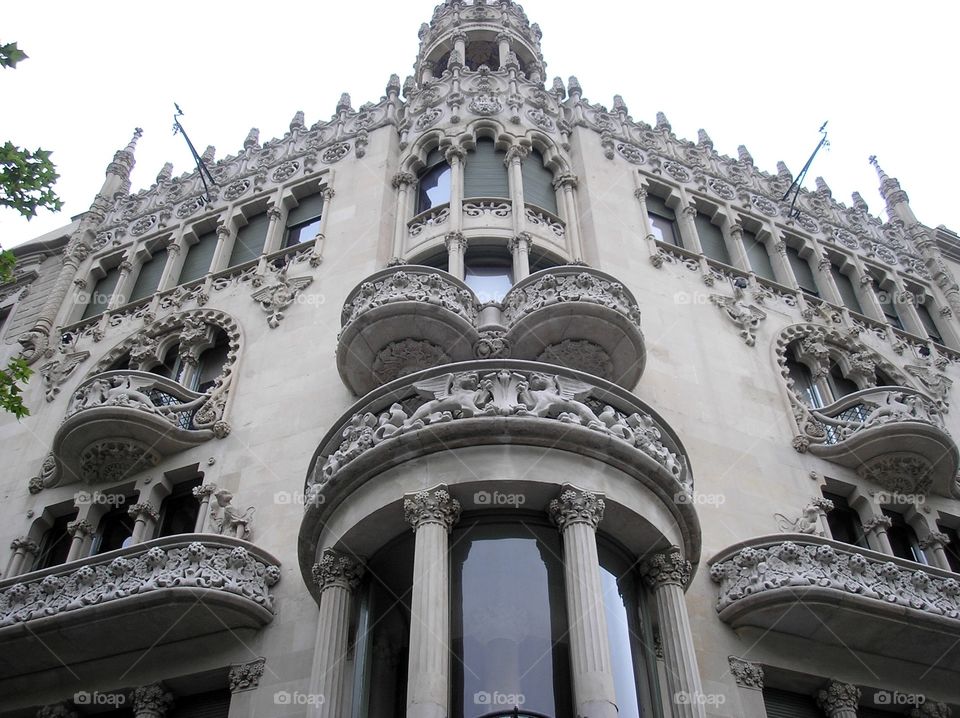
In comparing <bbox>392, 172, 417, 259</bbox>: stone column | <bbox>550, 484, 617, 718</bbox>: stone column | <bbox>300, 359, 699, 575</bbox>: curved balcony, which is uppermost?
<bbox>392, 172, 417, 259</bbox>: stone column

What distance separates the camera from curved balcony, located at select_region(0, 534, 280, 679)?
15250mm

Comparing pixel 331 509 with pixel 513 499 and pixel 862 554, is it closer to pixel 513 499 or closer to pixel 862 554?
pixel 513 499

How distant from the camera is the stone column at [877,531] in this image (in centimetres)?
1862

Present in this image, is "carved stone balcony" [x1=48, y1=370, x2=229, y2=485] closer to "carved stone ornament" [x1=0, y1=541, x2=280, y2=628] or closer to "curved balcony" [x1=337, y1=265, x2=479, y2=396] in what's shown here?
"curved balcony" [x1=337, y1=265, x2=479, y2=396]

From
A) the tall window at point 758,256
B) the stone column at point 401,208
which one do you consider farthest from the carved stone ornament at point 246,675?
the tall window at point 758,256

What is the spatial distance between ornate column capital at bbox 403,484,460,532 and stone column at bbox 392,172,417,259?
30.3 ft

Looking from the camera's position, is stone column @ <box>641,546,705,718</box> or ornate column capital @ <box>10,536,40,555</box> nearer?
stone column @ <box>641,546,705,718</box>

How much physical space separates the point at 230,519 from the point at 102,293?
12891 millimetres

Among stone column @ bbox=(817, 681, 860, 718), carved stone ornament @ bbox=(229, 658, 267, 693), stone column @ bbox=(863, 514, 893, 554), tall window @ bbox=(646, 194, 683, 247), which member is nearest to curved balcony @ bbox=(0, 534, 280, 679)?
carved stone ornament @ bbox=(229, 658, 267, 693)

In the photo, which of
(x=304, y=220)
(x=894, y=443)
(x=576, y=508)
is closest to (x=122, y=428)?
(x=304, y=220)

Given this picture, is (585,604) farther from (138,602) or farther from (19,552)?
(19,552)

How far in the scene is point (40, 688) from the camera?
53.4ft

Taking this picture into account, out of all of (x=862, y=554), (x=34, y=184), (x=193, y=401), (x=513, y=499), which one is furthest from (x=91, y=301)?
(x=862, y=554)

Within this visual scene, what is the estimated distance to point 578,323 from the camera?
708 inches
